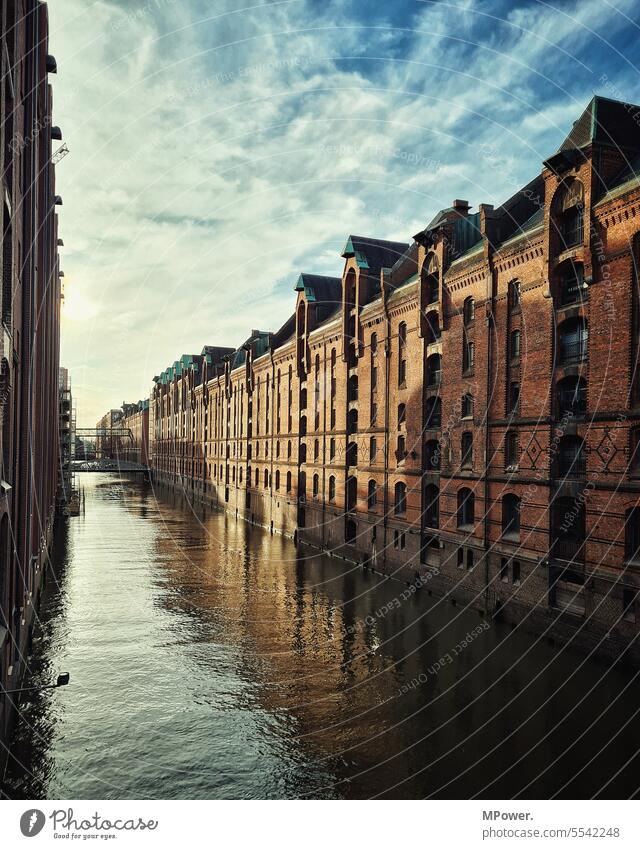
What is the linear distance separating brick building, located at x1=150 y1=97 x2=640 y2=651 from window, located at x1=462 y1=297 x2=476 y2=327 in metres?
0.07

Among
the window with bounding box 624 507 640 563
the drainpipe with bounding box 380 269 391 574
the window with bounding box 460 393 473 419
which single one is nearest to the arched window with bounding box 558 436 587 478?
the window with bounding box 624 507 640 563

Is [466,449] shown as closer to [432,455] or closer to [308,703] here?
[432,455]

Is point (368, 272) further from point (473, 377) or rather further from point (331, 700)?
point (331, 700)

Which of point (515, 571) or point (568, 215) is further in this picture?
point (515, 571)

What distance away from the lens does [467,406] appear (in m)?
Result: 26.7

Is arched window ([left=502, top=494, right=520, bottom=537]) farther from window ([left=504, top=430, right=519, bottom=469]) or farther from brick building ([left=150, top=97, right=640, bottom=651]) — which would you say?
window ([left=504, top=430, right=519, bottom=469])

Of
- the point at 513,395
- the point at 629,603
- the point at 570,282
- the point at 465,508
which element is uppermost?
the point at 570,282

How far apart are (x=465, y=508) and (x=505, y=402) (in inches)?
211

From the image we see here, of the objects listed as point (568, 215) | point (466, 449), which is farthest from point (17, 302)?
point (466, 449)

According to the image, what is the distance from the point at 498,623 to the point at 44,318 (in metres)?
22.0

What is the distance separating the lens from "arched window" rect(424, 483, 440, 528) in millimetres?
28656

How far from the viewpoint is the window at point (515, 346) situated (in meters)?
23.8

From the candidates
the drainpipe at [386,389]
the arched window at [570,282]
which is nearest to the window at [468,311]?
the arched window at [570,282]

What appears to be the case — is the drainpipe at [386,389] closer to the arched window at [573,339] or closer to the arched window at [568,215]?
the arched window at [573,339]
